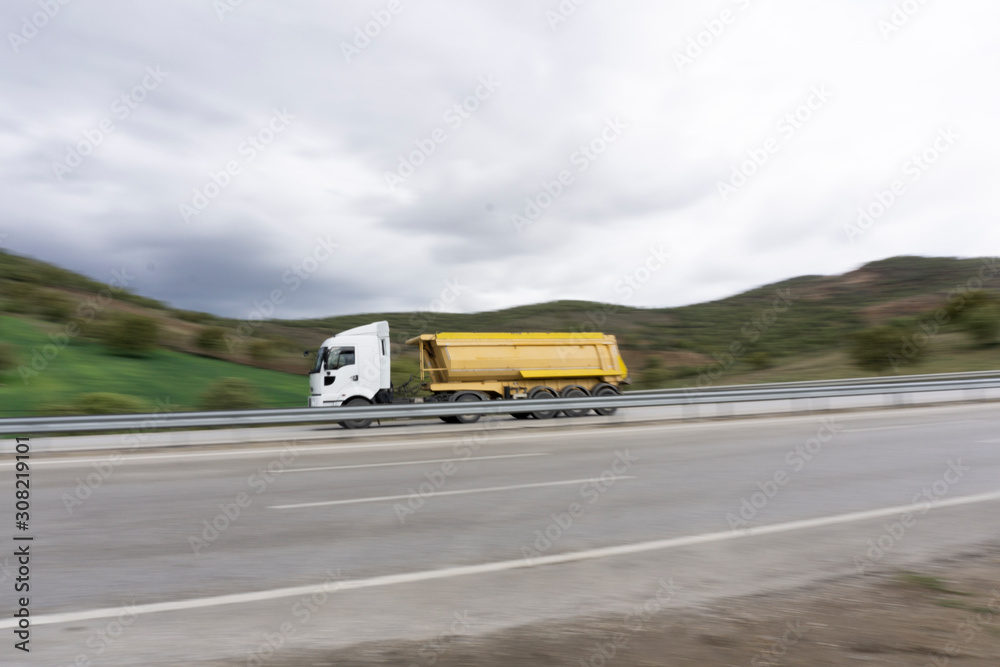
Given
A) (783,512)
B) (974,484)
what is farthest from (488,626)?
(974,484)

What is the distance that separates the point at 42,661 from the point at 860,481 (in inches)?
337

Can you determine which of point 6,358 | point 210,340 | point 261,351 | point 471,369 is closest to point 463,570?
point 471,369

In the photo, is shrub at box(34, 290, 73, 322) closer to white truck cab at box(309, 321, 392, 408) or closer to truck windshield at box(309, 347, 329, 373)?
truck windshield at box(309, 347, 329, 373)

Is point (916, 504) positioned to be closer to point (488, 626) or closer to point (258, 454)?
point (488, 626)

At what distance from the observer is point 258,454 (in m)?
12.1

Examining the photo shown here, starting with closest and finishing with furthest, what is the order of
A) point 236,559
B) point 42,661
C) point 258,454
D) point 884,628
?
point 42,661 → point 884,628 → point 236,559 → point 258,454

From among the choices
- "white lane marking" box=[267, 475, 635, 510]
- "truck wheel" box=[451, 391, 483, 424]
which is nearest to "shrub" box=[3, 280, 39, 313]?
"truck wheel" box=[451, 391, 483, 424]

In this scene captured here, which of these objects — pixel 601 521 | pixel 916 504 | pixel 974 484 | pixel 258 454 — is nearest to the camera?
pixel 601 521

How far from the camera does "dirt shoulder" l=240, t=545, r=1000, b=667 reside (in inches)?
131

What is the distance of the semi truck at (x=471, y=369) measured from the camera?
1869 cm

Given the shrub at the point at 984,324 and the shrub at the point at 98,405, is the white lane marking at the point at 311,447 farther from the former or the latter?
the shrub at the point at 984,324

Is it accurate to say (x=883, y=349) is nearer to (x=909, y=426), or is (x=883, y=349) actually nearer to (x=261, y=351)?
(x=909, y=426)

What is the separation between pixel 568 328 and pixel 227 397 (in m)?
40.3

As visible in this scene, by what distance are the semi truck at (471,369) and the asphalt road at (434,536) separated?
7412 mm
